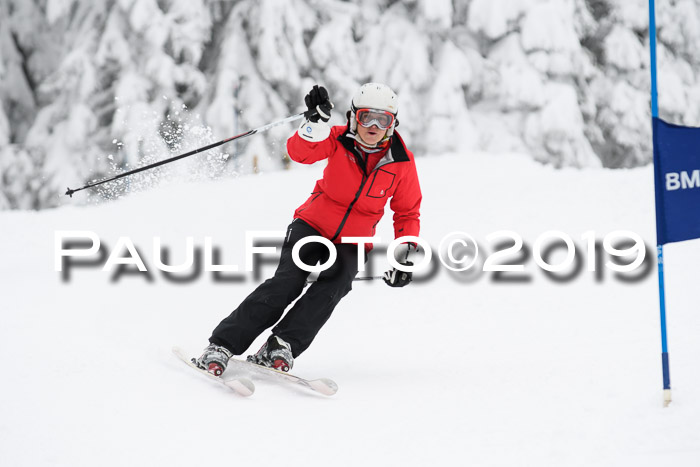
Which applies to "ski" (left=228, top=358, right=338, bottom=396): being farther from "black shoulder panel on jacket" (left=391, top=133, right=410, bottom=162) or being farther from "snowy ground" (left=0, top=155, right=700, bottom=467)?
"black shoulder panel on jacket" (left=391, top=133, right=410, bottom=162)

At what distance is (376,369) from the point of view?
14.9 ft

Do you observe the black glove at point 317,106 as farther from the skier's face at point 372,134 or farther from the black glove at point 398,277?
the black glove at point 398,277

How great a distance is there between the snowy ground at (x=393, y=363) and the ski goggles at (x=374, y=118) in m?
1.40

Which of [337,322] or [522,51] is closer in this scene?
[337,322]

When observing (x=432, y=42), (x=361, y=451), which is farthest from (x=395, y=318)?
(x=432, y=42)

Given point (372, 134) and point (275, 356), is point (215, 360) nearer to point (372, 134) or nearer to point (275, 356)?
point (275, 356)

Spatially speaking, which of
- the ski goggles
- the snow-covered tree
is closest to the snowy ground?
the ski goggles

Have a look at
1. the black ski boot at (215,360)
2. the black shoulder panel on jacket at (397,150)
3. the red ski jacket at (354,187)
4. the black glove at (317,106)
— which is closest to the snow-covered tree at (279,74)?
the red ski jacket at (354,187)

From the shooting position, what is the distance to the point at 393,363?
4.70 m

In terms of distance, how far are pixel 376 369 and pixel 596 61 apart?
505 inches

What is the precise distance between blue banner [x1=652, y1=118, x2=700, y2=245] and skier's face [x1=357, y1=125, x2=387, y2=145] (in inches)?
56.2

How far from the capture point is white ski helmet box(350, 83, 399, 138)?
415 cm

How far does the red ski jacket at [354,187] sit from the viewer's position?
4.22 meters

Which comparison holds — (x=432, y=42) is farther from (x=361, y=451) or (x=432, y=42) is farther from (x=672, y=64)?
(x=361, y=451)
